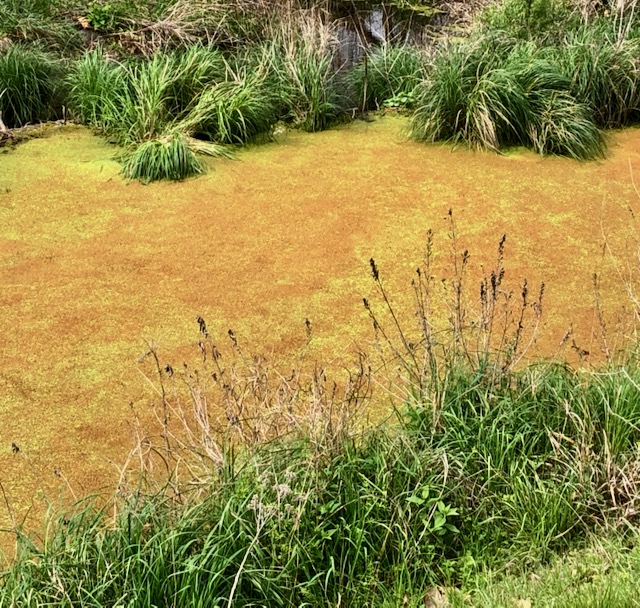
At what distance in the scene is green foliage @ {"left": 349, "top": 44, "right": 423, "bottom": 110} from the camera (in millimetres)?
6223

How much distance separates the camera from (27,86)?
578cm

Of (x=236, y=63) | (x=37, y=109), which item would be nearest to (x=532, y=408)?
(x=236, y=63)

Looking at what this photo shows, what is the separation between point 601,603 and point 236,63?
15.2ft

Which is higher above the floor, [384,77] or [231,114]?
[384,77]

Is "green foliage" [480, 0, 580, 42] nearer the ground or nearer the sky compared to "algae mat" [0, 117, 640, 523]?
nearer the sky

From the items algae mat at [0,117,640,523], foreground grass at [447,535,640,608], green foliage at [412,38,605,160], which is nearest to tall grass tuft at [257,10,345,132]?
algae mat at [0,117,640,523]

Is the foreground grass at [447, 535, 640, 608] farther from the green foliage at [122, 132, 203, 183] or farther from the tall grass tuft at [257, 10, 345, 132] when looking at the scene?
the tall grass tuft at [257, 10, 345, 132]

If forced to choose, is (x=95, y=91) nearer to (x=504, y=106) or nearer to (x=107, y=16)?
(x=107, y=16)

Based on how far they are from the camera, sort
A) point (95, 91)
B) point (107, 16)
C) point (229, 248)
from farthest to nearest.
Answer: point (107, 16), point (95, 91), point (229, 248)

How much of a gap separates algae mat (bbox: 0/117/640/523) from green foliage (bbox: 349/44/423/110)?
0.53 metres

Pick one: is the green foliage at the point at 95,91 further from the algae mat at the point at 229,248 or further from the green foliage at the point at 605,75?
the green foliage at the point at 605,75

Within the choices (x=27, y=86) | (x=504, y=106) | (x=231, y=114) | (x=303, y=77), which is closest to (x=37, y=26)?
(x=27, y=86)

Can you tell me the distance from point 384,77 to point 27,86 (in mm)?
2520

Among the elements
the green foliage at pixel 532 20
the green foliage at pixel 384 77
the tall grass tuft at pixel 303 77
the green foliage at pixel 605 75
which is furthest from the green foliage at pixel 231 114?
the green foliage at pixel 605 75
